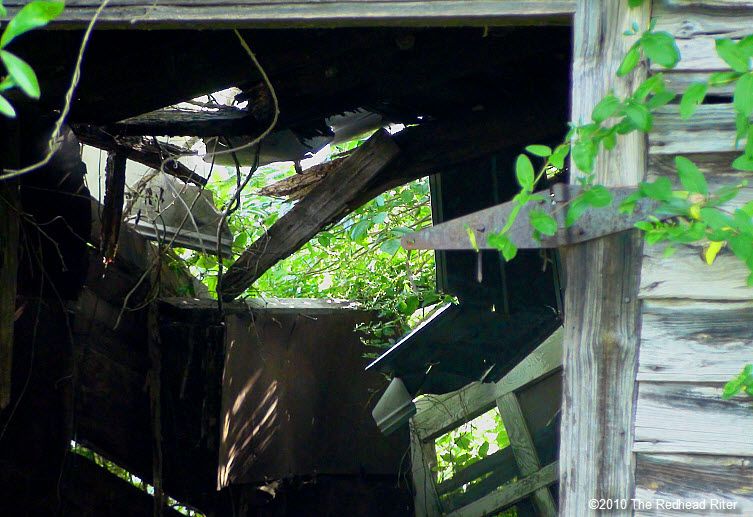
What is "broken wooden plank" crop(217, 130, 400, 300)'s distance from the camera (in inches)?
139

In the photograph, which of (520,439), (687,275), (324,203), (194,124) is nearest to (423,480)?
(520,439)

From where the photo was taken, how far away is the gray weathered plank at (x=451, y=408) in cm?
527

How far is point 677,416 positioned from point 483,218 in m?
0.63

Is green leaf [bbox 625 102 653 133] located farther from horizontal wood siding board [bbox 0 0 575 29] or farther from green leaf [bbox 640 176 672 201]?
horizontal wood siding board [bbox 0 0 575 29]

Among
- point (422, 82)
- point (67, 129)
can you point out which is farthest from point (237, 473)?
point (422, 82)

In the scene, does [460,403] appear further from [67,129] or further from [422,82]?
[67,129]

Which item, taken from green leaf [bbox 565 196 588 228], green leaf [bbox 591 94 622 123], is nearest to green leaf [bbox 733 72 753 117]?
green leaf [bbox 591 94 622 123]

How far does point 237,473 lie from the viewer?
185 inches

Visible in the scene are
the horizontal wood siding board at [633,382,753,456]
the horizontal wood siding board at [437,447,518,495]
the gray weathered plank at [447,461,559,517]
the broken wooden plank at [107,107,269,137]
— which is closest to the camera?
the horizontal wood siding board at [633,382,753,456]

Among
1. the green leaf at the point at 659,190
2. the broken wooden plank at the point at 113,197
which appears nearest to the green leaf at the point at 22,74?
the green leaf at the point at 659,190

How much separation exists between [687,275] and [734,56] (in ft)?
1.65

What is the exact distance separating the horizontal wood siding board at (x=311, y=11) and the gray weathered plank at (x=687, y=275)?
0.62m

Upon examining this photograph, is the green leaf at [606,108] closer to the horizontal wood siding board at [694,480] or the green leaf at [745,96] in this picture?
the green leaf at [745,96]

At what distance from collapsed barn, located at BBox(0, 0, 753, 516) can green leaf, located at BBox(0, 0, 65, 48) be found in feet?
2.01
